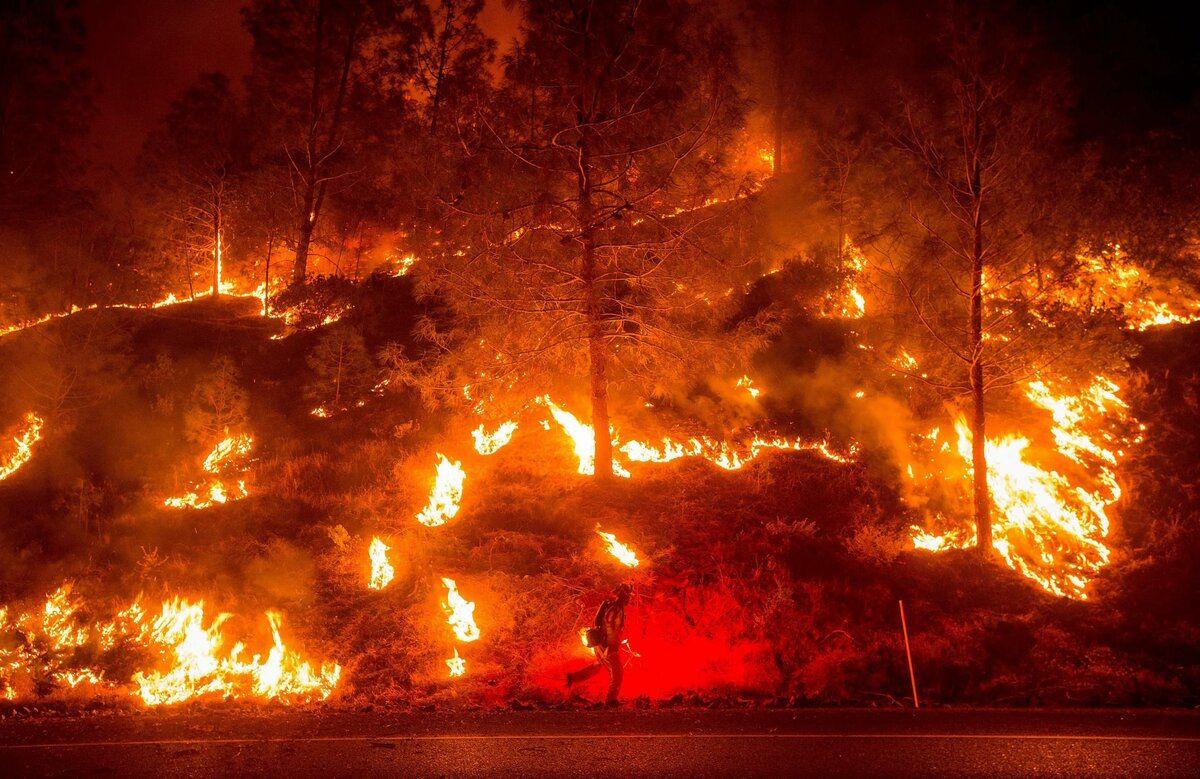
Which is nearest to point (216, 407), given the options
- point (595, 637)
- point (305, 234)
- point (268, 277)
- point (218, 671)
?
point (218, 671)

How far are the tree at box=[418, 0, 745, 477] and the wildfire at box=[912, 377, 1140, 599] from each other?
214 inches

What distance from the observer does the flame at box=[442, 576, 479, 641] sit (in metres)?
10.2

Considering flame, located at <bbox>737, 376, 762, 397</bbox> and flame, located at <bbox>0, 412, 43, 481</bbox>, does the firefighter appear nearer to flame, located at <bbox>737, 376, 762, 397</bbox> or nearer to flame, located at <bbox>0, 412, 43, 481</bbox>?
flame, located at <bbox>737, 376, 762, 397</bbox>

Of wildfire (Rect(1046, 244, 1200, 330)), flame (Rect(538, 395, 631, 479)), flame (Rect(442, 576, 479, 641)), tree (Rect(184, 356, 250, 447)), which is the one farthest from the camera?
tree (Rect(184, 356, 250, 447))

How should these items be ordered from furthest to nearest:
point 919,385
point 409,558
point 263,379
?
point 263,379, point 919,385, point 409,558

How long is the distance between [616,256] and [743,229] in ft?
Result: 8.11

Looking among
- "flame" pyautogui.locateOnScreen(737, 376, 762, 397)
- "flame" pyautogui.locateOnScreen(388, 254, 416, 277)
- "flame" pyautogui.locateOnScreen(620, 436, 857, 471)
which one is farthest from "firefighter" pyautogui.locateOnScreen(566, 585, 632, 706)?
"flame" pyautogui.locateOnScreen(388, 254, 416, 277)

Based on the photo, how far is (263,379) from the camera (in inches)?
763

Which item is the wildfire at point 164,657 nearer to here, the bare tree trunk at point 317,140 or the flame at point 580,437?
the flame at point 580,437

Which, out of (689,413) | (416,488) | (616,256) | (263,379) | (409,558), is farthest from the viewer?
(263,379)

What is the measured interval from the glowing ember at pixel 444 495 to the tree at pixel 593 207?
214 cm

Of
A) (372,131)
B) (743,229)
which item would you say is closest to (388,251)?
(372,131)

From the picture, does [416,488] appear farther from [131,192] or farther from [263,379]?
[131,192]

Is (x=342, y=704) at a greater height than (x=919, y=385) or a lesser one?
lesser
